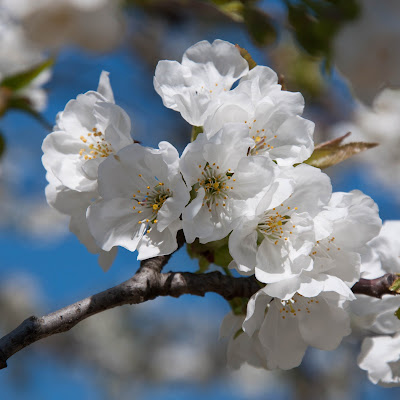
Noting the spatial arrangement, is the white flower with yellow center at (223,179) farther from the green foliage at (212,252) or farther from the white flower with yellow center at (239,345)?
the white flower with yellow center at (239,345)

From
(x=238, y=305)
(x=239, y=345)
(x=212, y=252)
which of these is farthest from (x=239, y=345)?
(x=212, y=252)

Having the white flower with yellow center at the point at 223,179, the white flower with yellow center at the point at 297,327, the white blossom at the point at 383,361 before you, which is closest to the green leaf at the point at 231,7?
the white flower with yellow center at the point at 223,179

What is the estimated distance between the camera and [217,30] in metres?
4.24

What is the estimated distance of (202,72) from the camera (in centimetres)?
122

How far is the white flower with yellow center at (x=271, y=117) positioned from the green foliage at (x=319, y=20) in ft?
0.44

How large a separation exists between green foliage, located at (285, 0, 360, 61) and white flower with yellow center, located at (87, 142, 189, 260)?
392 mm

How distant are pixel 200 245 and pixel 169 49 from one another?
12.2 feet

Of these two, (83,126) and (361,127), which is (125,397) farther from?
(83,126)

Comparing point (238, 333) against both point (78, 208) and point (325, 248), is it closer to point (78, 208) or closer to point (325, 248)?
point (325, 248)

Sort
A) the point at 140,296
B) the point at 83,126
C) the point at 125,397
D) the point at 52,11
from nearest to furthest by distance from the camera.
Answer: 1. the point at 140,296
2. the point at 83,126
3. the point at 52,11
4. the point at 125,397

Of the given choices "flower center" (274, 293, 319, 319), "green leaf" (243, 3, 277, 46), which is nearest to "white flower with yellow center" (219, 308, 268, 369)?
"flower center" (274, 293, 319, 319)

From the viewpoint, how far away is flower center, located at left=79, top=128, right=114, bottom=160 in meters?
1.25

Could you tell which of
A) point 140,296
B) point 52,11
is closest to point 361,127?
point 52,11

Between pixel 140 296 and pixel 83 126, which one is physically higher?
pixel 83 126
